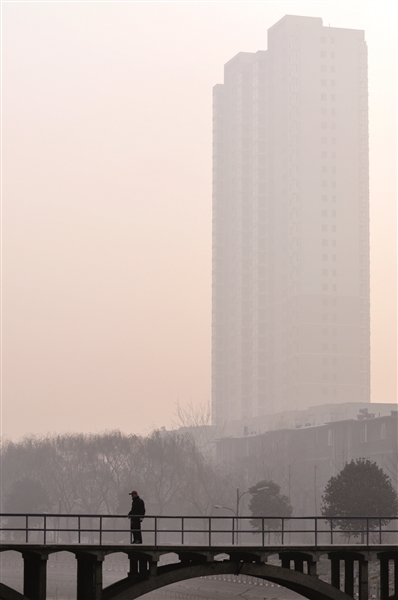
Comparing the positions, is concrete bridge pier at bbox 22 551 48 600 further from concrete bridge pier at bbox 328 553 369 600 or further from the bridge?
concrete bridge pier at bbox 328 553 369 600

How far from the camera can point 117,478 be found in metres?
163

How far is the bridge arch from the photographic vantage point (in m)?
44.5

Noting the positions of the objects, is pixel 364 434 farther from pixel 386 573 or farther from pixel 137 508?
pixel 137 508

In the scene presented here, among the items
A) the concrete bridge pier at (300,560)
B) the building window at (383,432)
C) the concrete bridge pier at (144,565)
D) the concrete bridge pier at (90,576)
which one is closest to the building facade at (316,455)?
the building window at (383,432)

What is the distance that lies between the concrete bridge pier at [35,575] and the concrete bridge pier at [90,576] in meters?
1.88

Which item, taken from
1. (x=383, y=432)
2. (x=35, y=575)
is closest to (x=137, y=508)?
(x=35, y=575)

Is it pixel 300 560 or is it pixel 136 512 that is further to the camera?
pixel 300 560

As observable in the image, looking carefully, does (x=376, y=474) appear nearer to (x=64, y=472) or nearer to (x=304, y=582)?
(x=304, y=582)

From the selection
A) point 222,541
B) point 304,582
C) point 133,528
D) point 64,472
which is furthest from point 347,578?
point 64,472

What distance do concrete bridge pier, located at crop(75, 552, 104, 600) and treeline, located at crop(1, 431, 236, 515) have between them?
110295 mm

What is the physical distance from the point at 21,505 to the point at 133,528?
411 ft

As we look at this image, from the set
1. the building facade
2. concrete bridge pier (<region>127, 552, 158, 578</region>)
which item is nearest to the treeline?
the building facade

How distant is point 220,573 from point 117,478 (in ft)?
387

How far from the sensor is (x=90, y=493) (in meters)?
169
